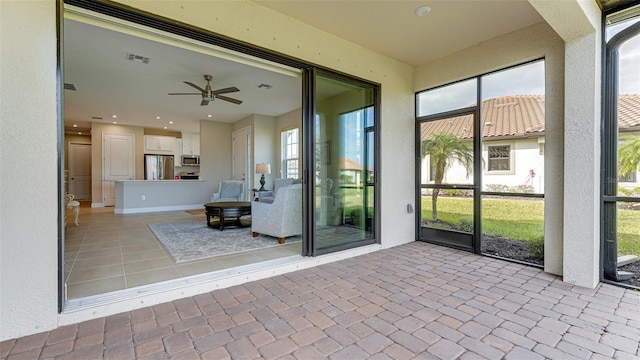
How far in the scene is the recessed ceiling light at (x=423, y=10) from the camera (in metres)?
2.89

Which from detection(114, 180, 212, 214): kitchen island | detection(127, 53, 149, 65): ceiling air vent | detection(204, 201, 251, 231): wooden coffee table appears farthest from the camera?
detection(114, 180, 212, 214): kitchen island

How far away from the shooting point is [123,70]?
177 inches

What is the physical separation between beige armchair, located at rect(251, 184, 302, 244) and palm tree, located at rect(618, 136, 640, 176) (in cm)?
371

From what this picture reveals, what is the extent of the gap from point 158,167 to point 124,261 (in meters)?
7.55

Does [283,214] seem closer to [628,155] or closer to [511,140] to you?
[511,140]

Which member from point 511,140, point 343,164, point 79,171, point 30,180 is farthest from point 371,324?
point 79,171

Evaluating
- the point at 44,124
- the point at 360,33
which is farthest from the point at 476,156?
the point at 44,124

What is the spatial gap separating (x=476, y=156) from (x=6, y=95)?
4.68m

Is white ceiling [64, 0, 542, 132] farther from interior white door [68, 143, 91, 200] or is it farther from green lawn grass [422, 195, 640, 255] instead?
interior white door [68, 143, 91, 200]

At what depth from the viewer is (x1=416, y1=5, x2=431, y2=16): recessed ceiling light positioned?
2.89 m

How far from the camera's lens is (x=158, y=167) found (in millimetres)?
9797

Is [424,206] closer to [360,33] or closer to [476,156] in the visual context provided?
[476,156]

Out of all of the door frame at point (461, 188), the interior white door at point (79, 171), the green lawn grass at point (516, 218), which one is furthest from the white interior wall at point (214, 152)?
the green lawn grass at point (516, 218)

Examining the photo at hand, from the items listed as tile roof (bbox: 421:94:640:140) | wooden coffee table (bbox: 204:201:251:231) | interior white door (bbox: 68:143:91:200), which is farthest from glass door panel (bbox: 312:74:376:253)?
interior white door (bbox: 68:143:91:200)
